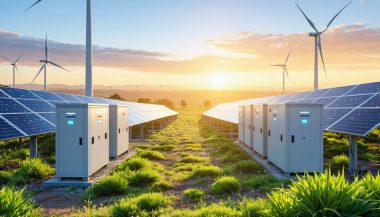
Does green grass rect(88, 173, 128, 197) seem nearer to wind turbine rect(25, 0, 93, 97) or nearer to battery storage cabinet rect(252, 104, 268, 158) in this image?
battery storage cabinet rect(252, 104, 268, 158)

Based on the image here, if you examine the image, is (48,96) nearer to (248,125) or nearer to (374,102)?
(248,125)

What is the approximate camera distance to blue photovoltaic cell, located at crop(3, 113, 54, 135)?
47.7 ft

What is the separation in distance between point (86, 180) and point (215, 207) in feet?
20.2

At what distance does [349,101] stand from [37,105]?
15946mm

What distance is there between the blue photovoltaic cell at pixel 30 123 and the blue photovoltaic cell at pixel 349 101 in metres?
14.2

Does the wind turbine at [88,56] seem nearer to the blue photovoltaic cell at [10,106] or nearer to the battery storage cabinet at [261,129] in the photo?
the blue photovoltaic cell at [10,106]

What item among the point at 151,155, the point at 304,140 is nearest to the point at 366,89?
the point at 304,140

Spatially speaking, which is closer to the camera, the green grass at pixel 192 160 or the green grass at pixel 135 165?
the green grass at pixel 135 165

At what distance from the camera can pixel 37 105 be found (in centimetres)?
1864

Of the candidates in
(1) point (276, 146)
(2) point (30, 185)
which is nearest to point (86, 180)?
(2) point (30, 185)

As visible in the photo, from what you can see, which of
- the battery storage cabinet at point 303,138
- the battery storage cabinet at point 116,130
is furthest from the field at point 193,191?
the battery storage cabinet at point 116,130

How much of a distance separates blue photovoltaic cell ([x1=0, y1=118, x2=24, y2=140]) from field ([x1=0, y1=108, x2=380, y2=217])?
4.96 ft

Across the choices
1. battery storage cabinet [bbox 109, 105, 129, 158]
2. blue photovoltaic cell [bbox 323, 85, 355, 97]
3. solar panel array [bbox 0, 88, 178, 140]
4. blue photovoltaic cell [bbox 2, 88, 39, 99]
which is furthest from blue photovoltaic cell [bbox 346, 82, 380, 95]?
blue photovoltaic cell [bbox 2, 88, 39, 99]

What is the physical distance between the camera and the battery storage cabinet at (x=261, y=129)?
17377 millimetres
